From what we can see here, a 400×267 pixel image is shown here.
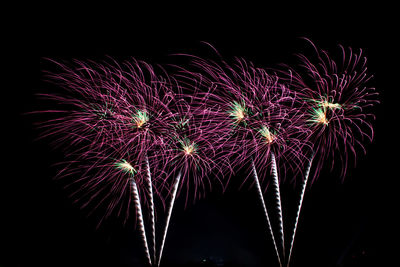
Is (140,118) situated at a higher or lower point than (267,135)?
higher

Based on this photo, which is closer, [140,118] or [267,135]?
[140,118]

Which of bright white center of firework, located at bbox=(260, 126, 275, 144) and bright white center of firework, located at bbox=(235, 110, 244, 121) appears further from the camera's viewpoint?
bright white center of firework, located at bbox=(260, 126, 275, 144)

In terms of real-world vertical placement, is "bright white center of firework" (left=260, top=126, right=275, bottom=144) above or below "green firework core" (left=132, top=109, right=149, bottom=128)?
below

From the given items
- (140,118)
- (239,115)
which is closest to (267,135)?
(239,115)

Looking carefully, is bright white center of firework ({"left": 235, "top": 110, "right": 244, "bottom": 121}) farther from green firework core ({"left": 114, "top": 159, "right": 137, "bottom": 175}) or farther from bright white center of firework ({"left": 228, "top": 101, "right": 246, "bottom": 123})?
green firework core ({"left": 114, "top": 159, "right": 137, "bottom": 175})

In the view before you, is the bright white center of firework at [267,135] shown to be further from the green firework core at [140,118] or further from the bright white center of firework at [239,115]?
the green firework core at [140,118]

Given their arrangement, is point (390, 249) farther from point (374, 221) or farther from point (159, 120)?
point (159, 120)

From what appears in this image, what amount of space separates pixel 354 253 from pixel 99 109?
87.6ft

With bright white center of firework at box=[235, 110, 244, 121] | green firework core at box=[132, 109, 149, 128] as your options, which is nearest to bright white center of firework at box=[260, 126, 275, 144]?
bright white center of firework at box=[235, 110, 244, 121]

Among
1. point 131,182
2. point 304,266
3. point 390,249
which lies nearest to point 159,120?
point 131,182

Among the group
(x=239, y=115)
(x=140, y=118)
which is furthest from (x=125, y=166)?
(x=239, y=115)

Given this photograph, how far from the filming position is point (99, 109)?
15.2 metres

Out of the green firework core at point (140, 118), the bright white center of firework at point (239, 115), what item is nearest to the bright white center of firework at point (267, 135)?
the bright white center of firework at point (239, 115)

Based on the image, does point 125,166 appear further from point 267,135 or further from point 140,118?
point 267,135
